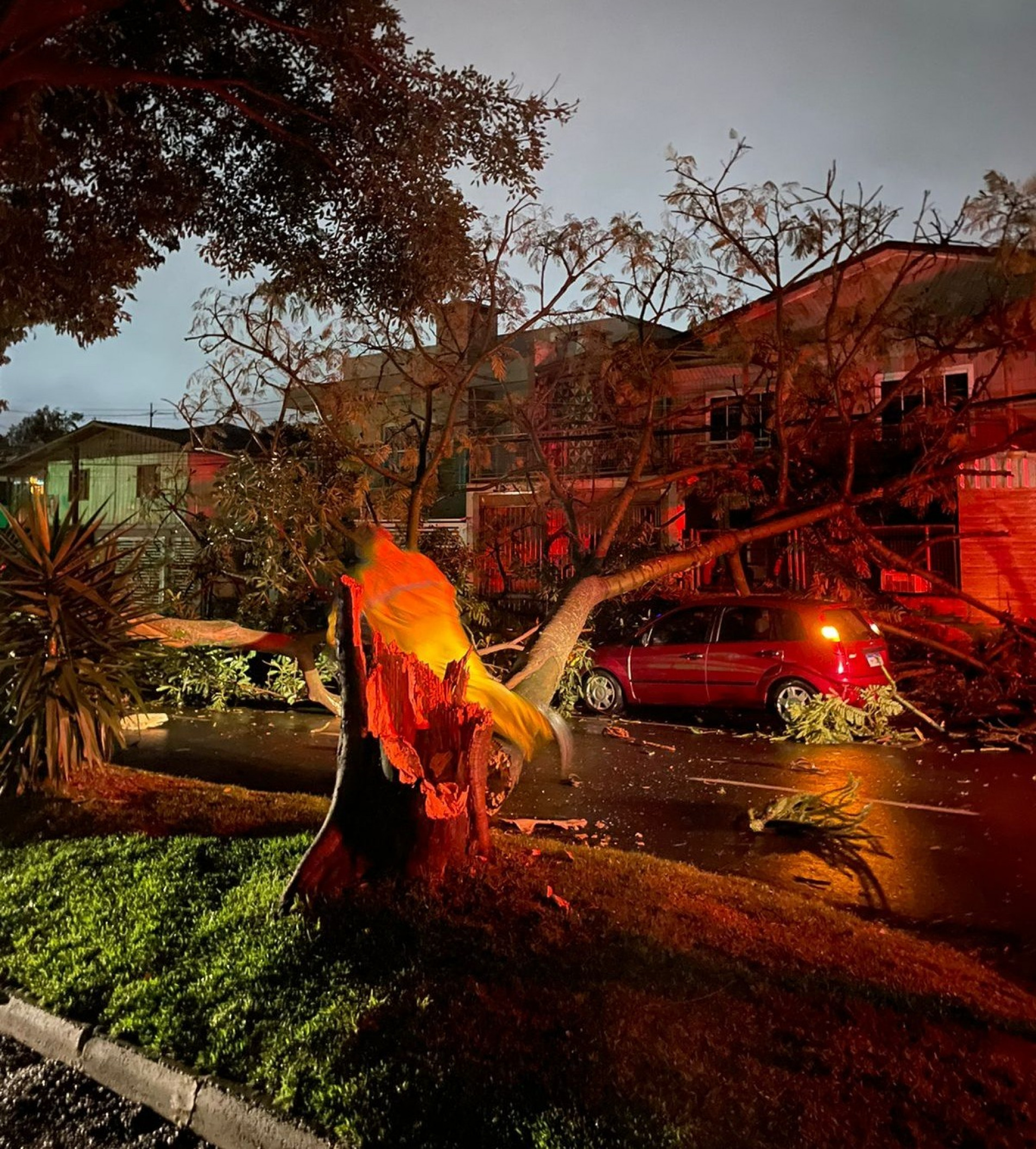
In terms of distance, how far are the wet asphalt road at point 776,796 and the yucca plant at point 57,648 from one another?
189 centimetres

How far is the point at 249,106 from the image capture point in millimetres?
8398

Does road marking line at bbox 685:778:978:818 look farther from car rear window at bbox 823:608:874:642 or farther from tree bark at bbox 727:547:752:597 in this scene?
tree bark at bbox 727:547:752:597

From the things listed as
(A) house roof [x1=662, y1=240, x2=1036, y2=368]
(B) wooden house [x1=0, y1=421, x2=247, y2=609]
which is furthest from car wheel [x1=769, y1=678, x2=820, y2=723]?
(B) wooden house [x1=0, y1=421, x2=247, y2=609]

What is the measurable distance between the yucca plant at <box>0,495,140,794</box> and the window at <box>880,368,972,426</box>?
41.1 ft

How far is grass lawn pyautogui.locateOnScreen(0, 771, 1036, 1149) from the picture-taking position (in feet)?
9.74

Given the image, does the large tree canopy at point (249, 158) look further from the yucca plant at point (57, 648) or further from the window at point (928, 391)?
the window at point (928, 391)

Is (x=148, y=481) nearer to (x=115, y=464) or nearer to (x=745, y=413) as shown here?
(x=115, y=464)

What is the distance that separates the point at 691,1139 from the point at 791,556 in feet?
54.3

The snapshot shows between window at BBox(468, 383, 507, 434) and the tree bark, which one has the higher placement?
window at BBox(468, 383, 507, 434)

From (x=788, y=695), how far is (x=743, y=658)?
774 mm

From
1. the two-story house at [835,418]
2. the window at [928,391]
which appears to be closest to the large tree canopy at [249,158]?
the two-story house at [835,418]

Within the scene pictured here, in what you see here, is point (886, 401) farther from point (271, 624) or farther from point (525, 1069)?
point (525, 1069)

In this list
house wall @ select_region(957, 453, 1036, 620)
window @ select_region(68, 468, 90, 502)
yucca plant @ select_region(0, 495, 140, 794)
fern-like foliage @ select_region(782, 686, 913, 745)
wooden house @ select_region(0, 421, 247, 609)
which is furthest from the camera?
wooden house @ select_region(0, 421, 247, 609)

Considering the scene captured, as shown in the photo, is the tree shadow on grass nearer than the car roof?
Yes
